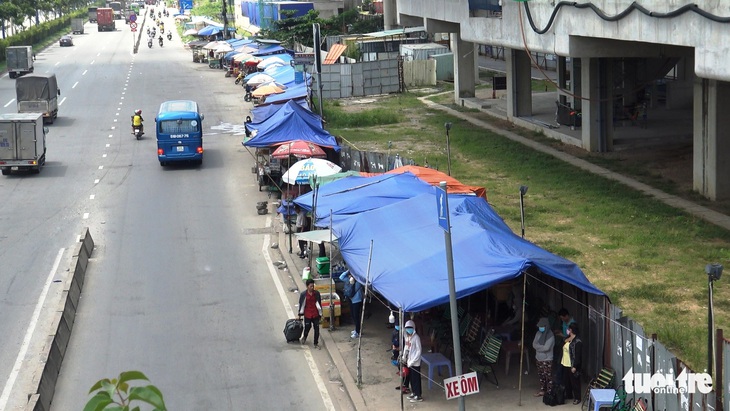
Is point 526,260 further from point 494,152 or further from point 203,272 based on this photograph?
point 494,152

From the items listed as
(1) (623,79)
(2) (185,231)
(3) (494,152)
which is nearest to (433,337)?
(2) (185,231)

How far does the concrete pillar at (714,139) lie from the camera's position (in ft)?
97.2

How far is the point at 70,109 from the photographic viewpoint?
61.2 meters

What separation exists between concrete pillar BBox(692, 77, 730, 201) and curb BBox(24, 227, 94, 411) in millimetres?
17227

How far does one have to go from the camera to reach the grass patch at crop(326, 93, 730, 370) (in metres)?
20.5

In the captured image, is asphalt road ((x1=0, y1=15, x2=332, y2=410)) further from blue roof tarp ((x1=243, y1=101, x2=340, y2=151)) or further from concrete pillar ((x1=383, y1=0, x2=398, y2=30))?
concrete pillar ((x1=383, y1=0, x2=398, y2=30))

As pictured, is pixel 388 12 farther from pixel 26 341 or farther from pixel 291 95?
A: pixel 26 341

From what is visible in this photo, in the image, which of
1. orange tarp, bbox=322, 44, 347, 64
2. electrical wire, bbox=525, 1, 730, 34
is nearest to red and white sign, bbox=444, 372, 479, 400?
electrical wire, bbox=525, 1, 730, 34

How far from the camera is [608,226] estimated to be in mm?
27562

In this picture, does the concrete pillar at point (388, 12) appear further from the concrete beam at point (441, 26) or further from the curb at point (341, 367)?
the curb at point (341, 367)

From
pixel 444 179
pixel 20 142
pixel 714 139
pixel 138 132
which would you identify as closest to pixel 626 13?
pixel 714 139

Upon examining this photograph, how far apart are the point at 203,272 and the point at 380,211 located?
6.10 m

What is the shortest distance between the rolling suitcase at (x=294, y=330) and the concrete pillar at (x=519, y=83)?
1158 inches

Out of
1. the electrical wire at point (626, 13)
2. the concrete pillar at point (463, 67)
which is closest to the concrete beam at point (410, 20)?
the concrete pillar at point (463, 67)
